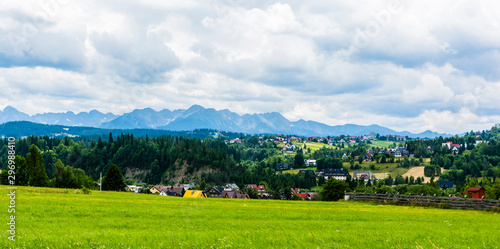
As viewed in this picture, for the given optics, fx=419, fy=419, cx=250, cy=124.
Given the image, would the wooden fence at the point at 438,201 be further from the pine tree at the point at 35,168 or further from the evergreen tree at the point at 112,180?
the pine tree at the point at 35,168

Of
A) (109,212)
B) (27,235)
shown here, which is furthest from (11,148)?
(27,235)

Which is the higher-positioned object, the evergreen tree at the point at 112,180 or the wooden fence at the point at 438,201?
the wooden fence at the point at 438,201

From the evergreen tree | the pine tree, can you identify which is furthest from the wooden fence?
the pine tree

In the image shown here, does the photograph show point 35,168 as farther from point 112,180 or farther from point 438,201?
point 438,201

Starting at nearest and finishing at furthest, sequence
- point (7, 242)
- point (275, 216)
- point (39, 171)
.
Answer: point (7, 242)
point (275, 216)
point (39, 171)

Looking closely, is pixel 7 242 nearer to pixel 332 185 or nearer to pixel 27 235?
pixel 27 235

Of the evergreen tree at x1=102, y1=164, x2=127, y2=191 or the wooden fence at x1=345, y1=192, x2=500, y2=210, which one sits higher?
the wooden fence at x1=345, y1=192, x2=500, y2=210

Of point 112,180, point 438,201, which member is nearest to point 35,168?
point 112,180

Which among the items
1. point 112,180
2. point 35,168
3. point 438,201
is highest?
point 438,201

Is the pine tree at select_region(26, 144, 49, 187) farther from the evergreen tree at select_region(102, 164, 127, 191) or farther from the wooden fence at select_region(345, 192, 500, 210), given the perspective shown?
the wooden fence at select_region(345, 192, 500, 210)

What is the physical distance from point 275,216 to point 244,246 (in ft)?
55.5

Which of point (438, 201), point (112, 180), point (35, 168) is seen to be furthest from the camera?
point (35, 168)

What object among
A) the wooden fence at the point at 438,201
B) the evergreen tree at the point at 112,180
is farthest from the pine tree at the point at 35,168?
the wooden fence at the point at 438,201

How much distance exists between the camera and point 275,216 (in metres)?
31.7
